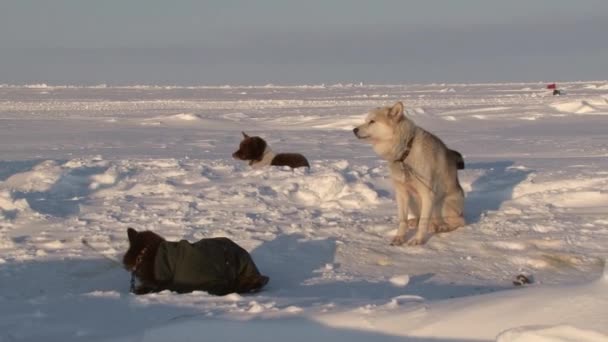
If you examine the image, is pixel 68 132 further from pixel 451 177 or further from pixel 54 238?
pixel 451 177

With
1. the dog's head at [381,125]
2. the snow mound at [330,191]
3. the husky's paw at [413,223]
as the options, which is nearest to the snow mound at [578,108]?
the snow mound at [330,191]

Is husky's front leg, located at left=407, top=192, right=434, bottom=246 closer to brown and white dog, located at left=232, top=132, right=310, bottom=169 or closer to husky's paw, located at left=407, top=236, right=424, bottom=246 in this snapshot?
husky's paw, located at left=407, top=236, right=424, bottom=246

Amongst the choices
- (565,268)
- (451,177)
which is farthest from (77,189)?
(565,268)

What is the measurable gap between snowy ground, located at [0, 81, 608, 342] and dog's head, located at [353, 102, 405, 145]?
0.94 m

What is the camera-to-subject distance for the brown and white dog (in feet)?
35.1

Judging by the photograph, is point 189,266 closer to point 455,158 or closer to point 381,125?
point 381,125

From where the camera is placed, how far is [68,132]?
60.6 ft

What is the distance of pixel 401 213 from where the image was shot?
23.2 feet

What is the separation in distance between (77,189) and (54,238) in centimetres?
210

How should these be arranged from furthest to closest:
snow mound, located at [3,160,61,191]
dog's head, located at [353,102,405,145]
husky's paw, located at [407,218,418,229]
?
snow mound, located at [3,160,61,191]
husky's paw, located at [407,218,418,229]
dog's head, located at [353,102,405,145]

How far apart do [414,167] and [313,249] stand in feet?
4.01

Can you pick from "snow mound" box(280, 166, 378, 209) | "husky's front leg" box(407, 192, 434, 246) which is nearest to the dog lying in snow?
"husky's front leg" box(407, 192, 434, 246)

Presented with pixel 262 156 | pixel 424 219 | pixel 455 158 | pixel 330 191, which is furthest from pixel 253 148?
pixel 424 219

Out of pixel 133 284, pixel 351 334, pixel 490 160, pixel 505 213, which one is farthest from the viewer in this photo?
pixel 490 160
